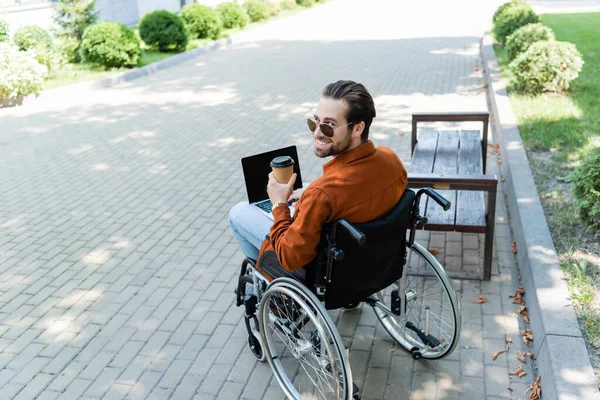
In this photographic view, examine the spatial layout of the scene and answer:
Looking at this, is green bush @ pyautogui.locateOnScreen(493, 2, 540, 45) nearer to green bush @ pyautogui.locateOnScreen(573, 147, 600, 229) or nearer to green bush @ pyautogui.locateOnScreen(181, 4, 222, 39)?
green bush @ pyautogui.locateOnScreen(181, 4, 222, 39)

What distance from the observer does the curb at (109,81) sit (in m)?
11.0

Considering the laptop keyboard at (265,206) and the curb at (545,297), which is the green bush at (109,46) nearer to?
the curb at (545,297)

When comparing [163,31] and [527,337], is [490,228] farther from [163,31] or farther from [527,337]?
[163,31]

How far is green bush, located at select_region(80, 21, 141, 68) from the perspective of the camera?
43.2 ft

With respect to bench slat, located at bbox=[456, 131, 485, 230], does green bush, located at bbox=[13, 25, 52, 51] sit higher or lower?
higher

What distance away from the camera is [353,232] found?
2.46 meters

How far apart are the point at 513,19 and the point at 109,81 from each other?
29.1 feet

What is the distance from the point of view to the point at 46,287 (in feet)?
14.8

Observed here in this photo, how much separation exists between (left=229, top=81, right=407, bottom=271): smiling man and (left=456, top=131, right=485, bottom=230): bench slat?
5.02ft

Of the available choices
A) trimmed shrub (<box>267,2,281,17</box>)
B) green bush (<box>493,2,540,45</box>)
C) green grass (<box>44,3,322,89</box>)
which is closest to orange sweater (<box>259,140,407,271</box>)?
green grass (<box>44,3,322,89</box>)

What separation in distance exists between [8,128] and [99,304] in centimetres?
625

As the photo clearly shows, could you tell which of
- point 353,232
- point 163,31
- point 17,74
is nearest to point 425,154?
point 353,232

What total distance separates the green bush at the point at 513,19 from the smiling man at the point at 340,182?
11.3 m

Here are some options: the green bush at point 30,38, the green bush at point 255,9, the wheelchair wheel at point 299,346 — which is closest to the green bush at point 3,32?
the green bush at point 30,38
